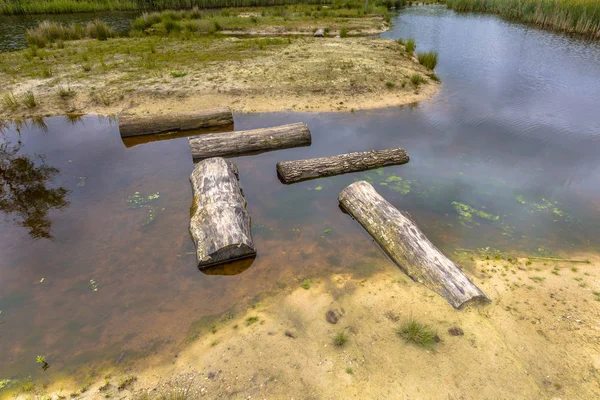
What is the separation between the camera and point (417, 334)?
4340mm

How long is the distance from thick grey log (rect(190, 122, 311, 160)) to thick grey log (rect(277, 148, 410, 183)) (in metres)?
1.38

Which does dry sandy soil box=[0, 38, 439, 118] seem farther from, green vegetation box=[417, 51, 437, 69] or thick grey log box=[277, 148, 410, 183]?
thick grey log box=[277, 148, 410, 183]

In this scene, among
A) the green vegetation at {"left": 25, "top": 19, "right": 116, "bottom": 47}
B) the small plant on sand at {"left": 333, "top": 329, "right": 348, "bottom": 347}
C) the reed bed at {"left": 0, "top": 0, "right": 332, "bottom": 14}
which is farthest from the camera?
the reed bed at {"left": 0, "top": 0, "right": 332, "bottom": 14}

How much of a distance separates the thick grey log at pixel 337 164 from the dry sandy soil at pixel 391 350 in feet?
10.8

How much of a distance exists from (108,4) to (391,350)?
127 feet

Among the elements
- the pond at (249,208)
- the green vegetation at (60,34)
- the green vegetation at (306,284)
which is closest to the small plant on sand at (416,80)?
the pond at (249,208)

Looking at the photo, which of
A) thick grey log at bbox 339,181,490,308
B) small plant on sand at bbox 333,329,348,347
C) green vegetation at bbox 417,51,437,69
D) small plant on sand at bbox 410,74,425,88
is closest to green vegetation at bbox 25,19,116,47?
small plant on sand at bbox 410,74,425,88

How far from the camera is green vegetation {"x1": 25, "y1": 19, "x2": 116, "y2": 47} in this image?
57.8ft

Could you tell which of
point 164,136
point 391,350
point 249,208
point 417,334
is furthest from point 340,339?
point 164,136

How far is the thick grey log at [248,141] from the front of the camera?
338 inches

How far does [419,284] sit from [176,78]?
12492 mm

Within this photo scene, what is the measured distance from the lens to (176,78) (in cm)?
1308

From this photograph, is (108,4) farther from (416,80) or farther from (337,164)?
(337,164)

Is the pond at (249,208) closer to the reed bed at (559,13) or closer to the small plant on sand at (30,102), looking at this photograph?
the small plant on sand at (30,102)
